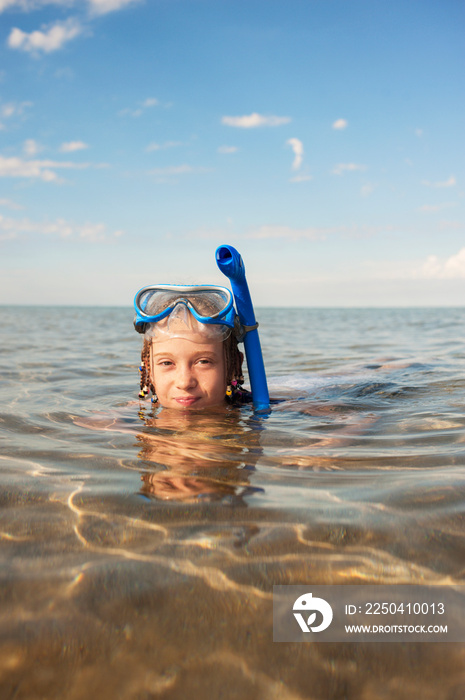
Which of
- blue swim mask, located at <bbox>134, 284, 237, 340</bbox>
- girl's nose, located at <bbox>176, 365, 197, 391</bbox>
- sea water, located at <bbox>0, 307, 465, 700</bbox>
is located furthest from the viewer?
blue swim mask, located at <bbox>134, 284, 237, 340</bbox>

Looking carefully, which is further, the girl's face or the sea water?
the girl's face

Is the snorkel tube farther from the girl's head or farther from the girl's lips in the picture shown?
the girl's lips

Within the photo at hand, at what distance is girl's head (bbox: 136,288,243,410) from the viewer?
414cm

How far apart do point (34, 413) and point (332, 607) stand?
3333mm

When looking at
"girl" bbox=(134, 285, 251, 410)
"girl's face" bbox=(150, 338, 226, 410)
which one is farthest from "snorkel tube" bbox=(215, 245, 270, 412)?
"girl's face" bbox=(150, 338, 226, 410)

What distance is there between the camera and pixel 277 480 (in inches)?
94.9

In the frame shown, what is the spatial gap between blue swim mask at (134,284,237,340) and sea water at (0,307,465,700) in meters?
0.86

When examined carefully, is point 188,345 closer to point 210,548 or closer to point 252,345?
point 252,345

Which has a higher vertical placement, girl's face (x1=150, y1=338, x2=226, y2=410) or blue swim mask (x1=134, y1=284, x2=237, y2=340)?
blue swim mask (x1=134, y1=284, x2=237, y2=340)
